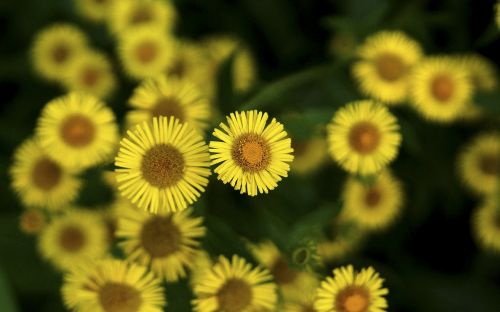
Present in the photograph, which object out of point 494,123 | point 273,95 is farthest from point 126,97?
point 494,123

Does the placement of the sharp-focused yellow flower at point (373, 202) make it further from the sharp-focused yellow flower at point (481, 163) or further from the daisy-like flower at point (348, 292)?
the daisy-like flower at point (348, 292)

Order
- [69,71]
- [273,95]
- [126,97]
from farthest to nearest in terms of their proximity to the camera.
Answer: [126,97], [69,71], [273,95]

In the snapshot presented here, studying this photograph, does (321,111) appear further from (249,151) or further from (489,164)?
(489,164)

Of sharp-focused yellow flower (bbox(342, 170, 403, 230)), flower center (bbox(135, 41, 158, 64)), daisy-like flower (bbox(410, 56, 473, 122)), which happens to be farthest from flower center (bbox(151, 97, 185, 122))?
daisy-like flower (bbox(410, 56, 473, 122))

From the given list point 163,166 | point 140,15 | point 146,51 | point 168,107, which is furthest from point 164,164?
point 140,15

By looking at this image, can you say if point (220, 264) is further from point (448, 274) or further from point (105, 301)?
point (448, 274)
